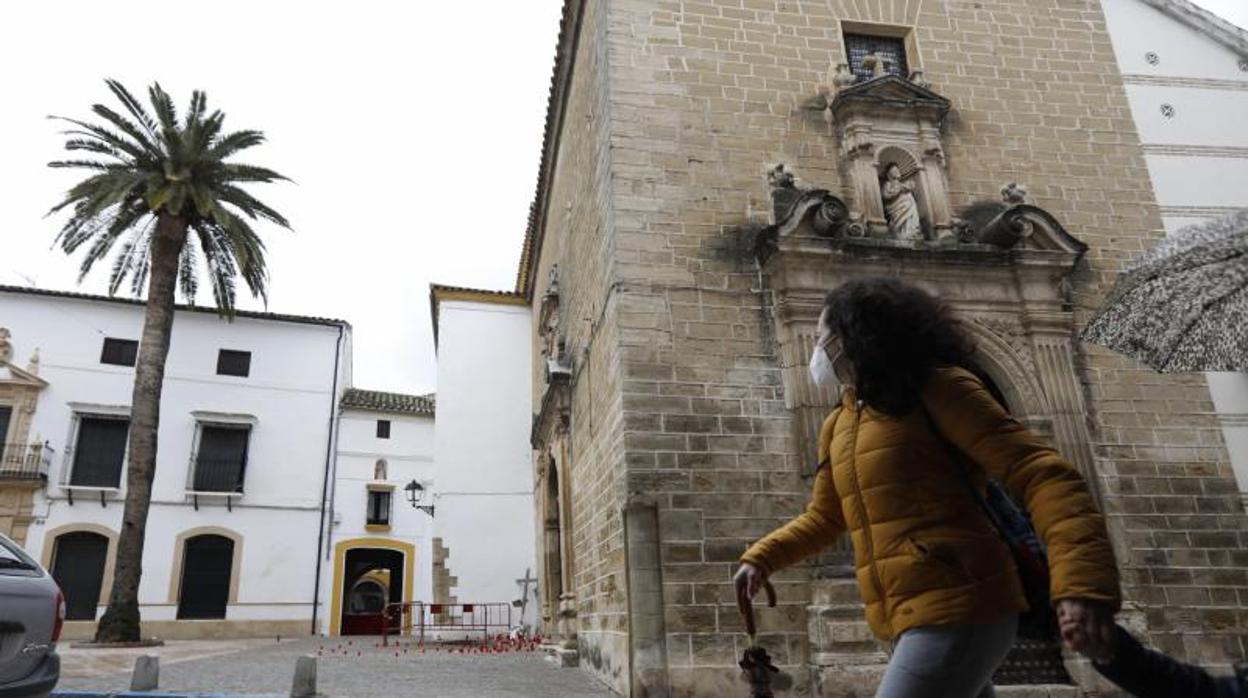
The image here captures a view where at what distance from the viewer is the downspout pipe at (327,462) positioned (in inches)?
787

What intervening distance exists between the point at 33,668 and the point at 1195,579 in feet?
28.3

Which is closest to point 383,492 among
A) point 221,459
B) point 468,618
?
point 221,459

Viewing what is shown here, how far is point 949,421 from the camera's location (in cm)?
188

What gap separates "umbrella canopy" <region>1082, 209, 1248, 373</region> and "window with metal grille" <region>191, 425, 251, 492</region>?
2030cm

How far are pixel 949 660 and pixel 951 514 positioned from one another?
0.32m

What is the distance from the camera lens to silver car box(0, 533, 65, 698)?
402 centimetres

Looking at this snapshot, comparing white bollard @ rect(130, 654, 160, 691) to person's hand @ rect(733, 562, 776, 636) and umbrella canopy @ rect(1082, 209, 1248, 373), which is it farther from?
umbrella canopy @ rect(1082, 209, 1248, 373)

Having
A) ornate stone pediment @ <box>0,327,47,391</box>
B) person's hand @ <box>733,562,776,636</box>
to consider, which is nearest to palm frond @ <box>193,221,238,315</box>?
ornate stone pediment @ <box>0,327,47,391</box>

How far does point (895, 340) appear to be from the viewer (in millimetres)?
2031

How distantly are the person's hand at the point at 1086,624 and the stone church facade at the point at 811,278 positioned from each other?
4875 millimetres

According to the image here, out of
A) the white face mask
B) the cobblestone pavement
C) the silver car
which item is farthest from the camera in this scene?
the cobblestone pavement

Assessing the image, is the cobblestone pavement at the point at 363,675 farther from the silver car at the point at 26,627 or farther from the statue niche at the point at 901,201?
the statue niche at the point at 901,201

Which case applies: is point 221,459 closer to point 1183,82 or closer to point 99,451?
point 99,451

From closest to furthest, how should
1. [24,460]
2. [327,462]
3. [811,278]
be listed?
[811,278] < [24,460] < [327,462]
